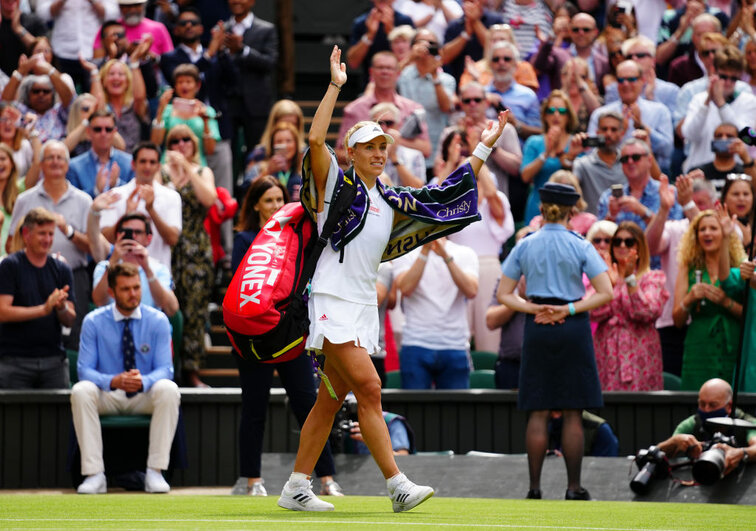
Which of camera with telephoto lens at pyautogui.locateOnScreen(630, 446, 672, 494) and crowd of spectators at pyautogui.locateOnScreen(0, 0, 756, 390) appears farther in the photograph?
crowd of spectators at pyautogui.locateOnScreen(0, 0, 756, 390)

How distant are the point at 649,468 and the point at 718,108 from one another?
212 inches

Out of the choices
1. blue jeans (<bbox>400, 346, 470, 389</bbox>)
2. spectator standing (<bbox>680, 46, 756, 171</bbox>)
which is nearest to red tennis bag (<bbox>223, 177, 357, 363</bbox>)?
blue jeans (<bbox>400, 346, 470, 389</bbox>)

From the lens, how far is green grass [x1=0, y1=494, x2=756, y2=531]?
6.82 meters

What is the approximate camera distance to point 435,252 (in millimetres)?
11898

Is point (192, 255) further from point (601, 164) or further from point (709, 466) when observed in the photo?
point (709, 466)

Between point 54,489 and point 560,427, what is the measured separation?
4021 millimetres

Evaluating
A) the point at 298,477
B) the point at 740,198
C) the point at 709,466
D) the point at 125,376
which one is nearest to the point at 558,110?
the point at 740,198

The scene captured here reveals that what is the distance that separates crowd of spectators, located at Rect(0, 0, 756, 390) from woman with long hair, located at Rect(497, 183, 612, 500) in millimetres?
1634

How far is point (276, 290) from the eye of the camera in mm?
7805

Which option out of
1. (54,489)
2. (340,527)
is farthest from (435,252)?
(340,527)

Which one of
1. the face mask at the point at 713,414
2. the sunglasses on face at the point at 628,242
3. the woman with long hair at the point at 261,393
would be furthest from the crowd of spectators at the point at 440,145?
the face mask at the point at 713,414

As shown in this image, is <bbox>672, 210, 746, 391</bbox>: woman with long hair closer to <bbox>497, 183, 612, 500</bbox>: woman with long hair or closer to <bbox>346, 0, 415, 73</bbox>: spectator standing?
<bbox>497, 183, 612, 500</bbox>: woman with long hair

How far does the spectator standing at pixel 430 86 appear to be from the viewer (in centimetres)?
1498

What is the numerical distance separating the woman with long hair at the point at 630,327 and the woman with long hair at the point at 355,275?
144 inches
